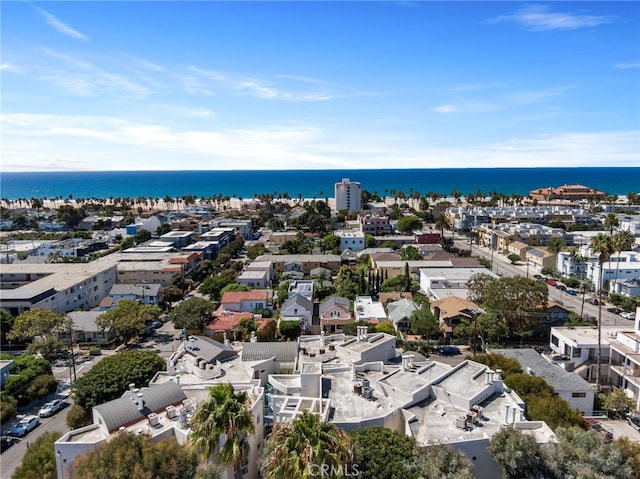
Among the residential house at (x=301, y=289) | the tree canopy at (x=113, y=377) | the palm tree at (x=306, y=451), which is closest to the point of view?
the palm tree at (x=306, y=451)

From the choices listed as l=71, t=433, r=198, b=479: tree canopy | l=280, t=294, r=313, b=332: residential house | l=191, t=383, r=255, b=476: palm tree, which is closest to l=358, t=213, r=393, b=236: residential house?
l=280, t=294, r=313, b=332: residential house

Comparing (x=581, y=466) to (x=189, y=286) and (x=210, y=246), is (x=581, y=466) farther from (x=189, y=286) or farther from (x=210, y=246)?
(x=210, y=246)

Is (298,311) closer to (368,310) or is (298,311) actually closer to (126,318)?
(368,310)

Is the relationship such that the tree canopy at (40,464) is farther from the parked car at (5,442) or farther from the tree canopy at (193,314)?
the tree canopy at (193,314)

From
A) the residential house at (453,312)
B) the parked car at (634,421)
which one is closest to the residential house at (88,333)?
the residential house at (453,312)

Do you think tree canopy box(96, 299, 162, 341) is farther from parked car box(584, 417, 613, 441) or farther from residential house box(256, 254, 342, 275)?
parked car box(584, 417, 613, 441)

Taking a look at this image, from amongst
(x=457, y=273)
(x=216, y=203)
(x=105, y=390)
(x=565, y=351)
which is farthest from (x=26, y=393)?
(x=216, y=203)

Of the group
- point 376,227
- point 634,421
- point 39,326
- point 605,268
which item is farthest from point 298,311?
point 376,227
